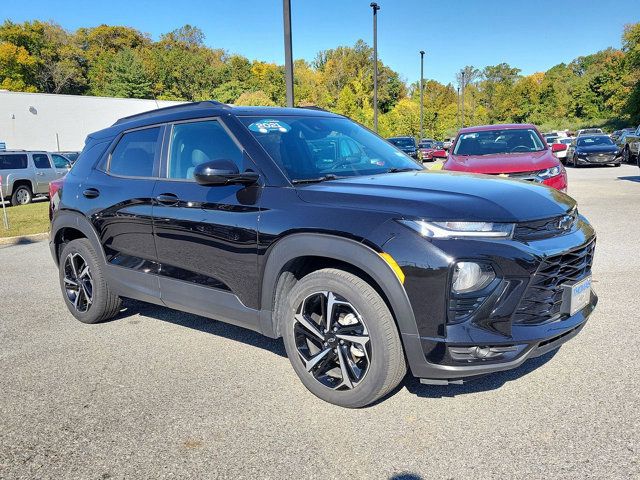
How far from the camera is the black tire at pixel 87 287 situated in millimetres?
4781

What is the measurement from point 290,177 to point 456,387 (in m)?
1.72

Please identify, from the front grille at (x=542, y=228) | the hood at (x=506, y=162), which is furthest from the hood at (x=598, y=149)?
the front grille at (x=542, y=228)

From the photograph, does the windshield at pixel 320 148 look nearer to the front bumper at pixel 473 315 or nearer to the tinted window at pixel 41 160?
the front bumper at pixel 473 315

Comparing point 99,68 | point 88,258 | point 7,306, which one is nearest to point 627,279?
point 88,258

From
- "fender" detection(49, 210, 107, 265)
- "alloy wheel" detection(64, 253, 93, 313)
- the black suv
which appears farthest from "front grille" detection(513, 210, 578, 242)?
"alloy wheel" detection(64, 253, 93, 313)

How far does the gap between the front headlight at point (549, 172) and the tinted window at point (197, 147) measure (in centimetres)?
581

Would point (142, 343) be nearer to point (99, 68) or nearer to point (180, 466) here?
point (180, 466)

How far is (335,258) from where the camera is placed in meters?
3.05

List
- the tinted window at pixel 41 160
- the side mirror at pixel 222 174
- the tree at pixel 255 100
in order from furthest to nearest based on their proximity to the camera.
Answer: the tree at pixel 255 100 < the tinted window at pixel 41 160 < the side mirror at pixel 222 174

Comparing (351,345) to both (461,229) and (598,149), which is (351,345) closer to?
(461,229)

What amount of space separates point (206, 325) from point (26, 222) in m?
9.48

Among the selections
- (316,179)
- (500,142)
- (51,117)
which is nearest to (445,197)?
(316,179)

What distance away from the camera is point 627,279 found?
566 centimetres

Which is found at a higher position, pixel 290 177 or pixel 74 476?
pixel 290 177
